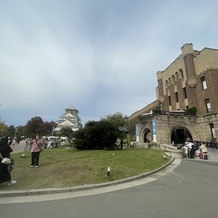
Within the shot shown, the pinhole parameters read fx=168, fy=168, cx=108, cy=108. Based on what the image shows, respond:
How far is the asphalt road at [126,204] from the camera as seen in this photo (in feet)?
13.4

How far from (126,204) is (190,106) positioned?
95.1 ft

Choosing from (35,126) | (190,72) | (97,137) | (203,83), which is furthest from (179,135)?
(35,126)

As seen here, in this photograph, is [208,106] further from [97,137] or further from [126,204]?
[126,204]

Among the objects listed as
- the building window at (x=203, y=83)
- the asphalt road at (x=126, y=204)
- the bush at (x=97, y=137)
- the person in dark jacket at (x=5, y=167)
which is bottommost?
the asphalt road at (x=126, y=204)

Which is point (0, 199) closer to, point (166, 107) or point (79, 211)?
point (79, 211)

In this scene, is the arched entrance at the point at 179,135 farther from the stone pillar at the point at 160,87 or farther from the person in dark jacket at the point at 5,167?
the person in dark jacket at the point at 5,167

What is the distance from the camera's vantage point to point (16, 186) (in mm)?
6059

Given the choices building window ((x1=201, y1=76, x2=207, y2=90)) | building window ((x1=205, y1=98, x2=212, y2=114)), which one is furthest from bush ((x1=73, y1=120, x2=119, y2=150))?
building window ((x1=201, y1=76, x2=207, y2=90))

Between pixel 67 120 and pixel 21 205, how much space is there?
68178 mm

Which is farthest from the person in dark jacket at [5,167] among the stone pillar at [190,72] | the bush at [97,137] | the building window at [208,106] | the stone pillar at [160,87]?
the stone pillar at [160,87]

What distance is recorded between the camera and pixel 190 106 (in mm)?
29875

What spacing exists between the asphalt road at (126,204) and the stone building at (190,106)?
19840 millimetres

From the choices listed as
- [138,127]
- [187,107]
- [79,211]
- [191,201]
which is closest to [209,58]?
[187,107]

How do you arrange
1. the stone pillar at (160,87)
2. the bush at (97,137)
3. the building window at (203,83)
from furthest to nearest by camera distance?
the stone pillar at (160,87)
the building window at (203,83)
the bush at (97,137)
